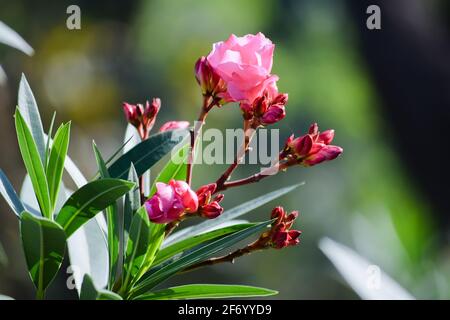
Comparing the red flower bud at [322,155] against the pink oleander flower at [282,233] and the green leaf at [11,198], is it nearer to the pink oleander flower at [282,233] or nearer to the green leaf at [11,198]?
Result: the pink oleander flower at [282,233]

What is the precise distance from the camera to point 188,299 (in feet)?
2.94

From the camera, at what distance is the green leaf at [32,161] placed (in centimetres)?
83

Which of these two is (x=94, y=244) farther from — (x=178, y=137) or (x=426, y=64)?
(x=426, y=64)

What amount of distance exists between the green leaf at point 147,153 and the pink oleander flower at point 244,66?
8 centimetres

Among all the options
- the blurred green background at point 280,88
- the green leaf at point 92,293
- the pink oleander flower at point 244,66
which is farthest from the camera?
the blurred green background at point 280,88

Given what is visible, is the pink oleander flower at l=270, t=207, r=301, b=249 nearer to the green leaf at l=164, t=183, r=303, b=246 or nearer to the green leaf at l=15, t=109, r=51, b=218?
the green leaf at l=164, t=183, r=303, b=246

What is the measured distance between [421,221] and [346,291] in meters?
0.84

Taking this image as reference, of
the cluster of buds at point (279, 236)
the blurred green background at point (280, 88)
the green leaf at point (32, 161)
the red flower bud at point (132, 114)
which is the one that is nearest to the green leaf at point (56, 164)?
the green leaf at point (32, 161)

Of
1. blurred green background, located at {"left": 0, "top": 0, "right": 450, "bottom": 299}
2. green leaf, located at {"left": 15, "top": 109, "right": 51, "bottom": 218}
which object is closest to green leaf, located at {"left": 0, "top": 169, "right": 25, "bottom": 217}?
green leaf, located at {"left": 15, "top": 109, "right": 51, "bottom": 218}

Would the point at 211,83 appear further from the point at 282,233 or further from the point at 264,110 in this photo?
the point at 282,233

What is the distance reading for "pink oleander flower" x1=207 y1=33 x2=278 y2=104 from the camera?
84cm

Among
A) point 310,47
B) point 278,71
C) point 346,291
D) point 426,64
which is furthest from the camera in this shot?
point 310,47
